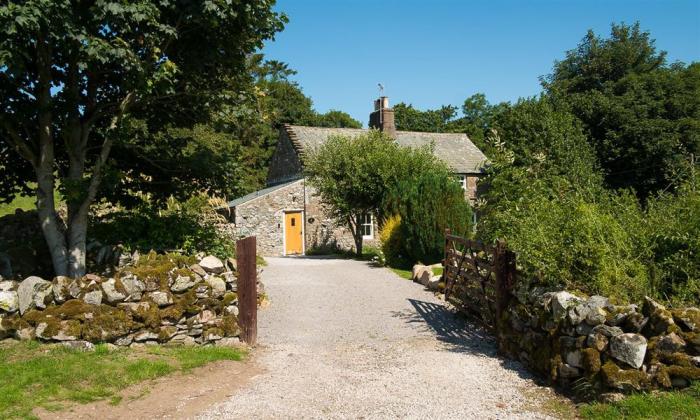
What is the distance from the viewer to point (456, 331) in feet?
29.5

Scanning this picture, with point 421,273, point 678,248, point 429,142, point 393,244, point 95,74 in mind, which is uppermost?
point 429,142

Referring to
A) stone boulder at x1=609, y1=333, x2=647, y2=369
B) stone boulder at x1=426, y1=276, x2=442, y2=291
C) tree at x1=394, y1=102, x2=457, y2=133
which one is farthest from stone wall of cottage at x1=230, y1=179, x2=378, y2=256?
tree at x1=394, y1=102, x2=457, y2=133

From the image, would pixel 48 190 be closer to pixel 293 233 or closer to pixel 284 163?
pixel 293 233

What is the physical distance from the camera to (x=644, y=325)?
5211mm

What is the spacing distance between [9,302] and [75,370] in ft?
5.87

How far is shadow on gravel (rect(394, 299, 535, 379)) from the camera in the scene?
7.63 m

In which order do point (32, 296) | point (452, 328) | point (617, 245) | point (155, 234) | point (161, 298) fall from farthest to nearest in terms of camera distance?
point (155, 234)
point (452, 328)
point (161, 298)
point (32, 296)
point (617, 245)

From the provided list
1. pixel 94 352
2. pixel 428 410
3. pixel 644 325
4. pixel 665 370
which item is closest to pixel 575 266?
pixel 644 325

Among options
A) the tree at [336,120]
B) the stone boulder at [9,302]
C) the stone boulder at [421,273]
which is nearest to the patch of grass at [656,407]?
the stone boulder at [9,302]

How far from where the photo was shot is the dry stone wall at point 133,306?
22.9ft

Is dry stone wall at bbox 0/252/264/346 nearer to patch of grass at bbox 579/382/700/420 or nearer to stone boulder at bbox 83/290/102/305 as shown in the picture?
stone boulder at bbox 83/290/102/305

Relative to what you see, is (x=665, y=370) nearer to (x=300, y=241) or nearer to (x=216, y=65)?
(x=216, y=65)

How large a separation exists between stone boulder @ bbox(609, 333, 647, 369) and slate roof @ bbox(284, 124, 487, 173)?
23302 mm

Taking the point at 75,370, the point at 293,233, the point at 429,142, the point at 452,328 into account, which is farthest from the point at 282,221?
the point at 75,370
